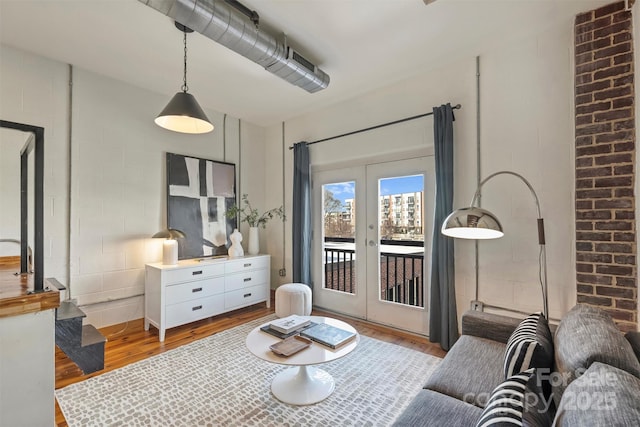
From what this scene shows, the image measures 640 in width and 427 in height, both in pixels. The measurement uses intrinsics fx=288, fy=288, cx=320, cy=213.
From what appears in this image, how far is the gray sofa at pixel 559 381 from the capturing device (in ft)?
2.49

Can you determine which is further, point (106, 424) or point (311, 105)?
point (311, 105)

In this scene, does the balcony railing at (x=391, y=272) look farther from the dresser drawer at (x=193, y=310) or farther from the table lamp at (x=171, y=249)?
the table lamp at (x=171, y=249)

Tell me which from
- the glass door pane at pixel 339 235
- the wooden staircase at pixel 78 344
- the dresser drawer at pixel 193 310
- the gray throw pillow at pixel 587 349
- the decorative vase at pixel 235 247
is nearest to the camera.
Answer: the gray throw pillow at pixel 587 349

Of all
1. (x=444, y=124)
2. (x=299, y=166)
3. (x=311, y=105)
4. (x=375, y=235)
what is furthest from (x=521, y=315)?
(x=311, y=105)

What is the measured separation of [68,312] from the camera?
2.48 m

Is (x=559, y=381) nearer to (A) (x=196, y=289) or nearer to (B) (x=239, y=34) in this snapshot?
(B) (x=239, y=34)

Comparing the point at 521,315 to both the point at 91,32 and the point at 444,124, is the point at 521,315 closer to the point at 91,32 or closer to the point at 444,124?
the point at 444,124

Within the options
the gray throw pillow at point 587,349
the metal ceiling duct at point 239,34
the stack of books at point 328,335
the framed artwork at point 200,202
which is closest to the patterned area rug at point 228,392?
the stack of books at point 328,335

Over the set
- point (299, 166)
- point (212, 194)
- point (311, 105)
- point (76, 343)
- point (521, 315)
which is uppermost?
point (311, 105)

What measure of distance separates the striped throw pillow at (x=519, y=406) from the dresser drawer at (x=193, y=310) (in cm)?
303

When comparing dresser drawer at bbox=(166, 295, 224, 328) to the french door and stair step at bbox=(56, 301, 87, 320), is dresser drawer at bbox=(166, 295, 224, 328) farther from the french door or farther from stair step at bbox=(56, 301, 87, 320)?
the french door

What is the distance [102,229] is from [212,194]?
1320 millimetres

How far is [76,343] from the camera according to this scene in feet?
7.71

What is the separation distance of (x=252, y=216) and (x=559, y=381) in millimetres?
3920
